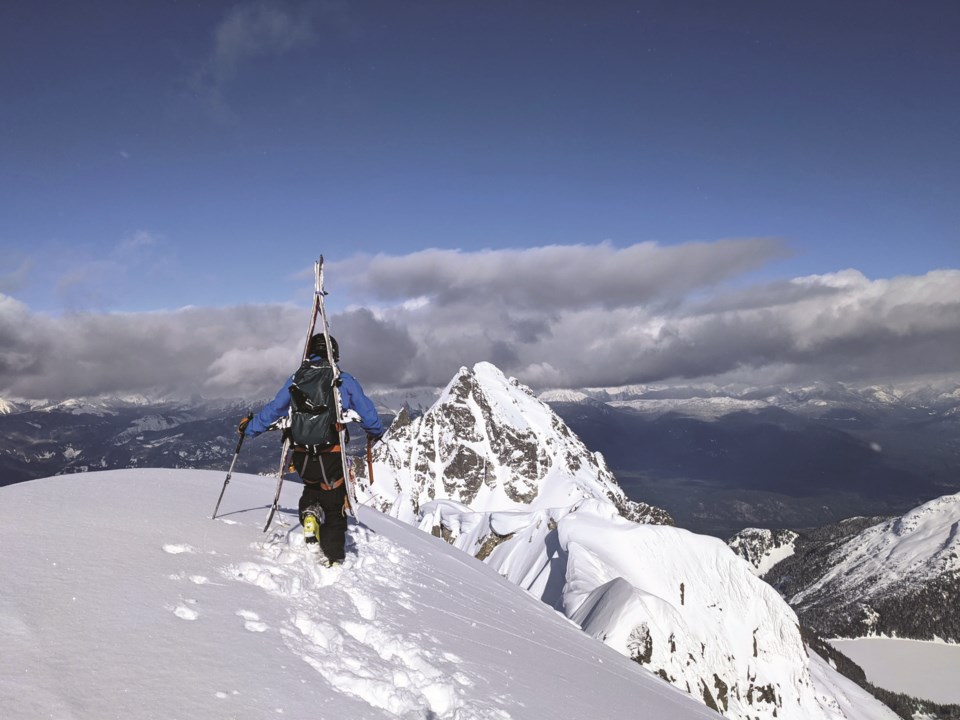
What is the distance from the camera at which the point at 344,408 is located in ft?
30.3

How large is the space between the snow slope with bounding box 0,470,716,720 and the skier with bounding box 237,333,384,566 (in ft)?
1.41

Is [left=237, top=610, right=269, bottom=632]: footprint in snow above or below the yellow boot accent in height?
below

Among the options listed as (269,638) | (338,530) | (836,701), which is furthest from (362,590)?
(836,701)

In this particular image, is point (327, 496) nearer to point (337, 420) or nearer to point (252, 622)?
point (337, 420)

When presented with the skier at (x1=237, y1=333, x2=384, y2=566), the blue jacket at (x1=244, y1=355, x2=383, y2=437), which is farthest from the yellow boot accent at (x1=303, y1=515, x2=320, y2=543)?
the blue jacket at (x1=244, y1=355, x2=383, y2=437)

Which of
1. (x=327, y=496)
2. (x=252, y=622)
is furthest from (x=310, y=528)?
(x=252, y=622)

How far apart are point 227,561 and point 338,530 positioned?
6.25ft

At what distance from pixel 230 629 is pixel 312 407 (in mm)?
3963

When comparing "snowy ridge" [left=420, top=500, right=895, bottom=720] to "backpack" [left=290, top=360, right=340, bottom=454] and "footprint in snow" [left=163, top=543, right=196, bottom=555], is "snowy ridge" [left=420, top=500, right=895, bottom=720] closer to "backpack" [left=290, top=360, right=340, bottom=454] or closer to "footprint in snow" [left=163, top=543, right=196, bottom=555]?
"backpack" [left=290, top=360, right=340, bottom=454]

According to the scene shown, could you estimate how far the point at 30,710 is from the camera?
10.8 feet

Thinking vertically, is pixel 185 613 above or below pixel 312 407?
below

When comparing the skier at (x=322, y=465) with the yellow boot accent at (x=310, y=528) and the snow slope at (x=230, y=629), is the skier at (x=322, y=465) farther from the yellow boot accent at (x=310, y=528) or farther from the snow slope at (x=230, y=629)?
the snow slope at (x=230, y=629)

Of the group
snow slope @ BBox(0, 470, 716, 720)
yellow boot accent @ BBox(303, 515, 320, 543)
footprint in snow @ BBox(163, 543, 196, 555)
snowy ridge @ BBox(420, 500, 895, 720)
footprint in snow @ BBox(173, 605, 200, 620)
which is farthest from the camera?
snowy ridge @ BBox(420, 500, 895, 720)

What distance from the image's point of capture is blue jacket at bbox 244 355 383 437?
8.84 metres
